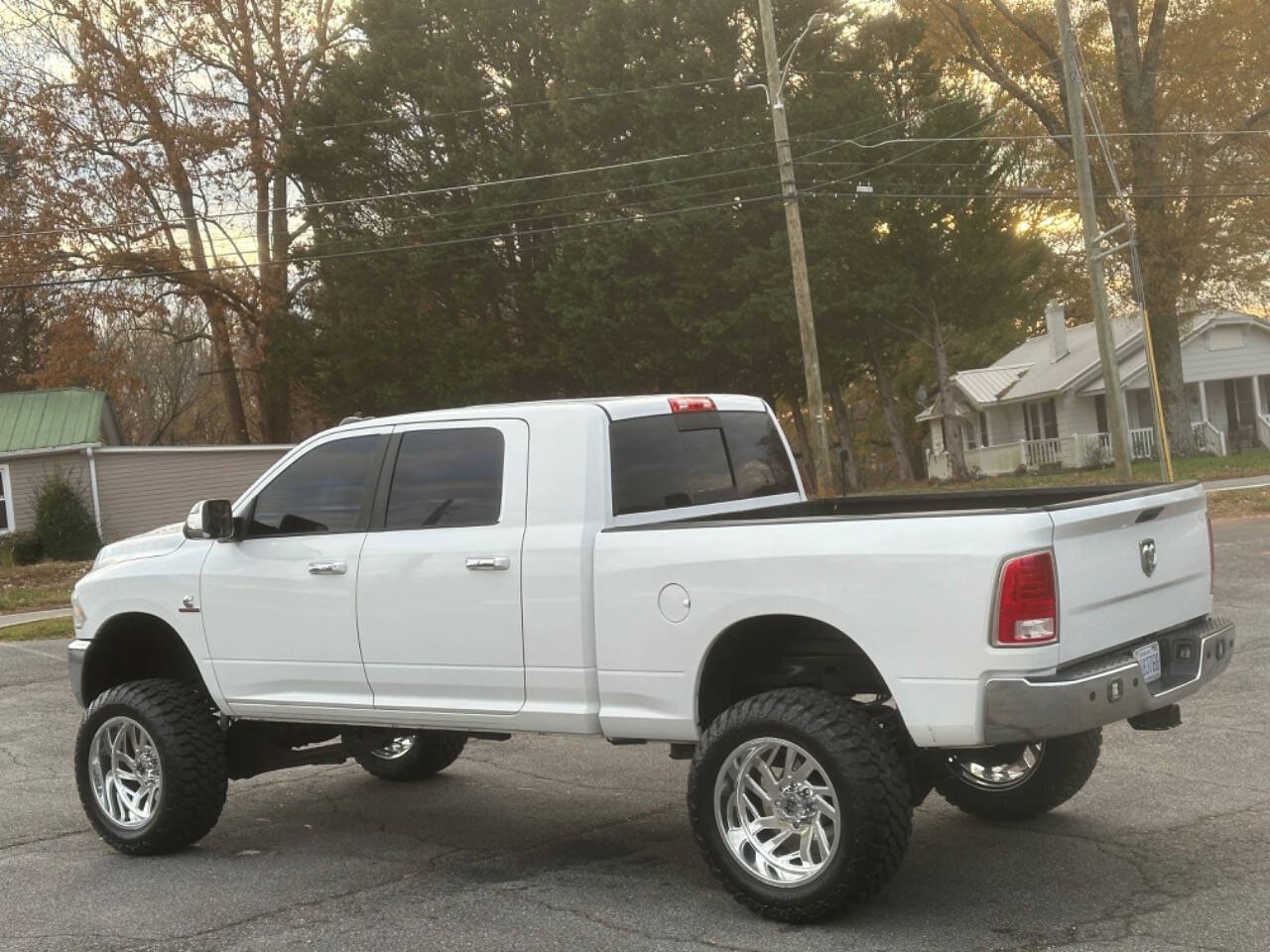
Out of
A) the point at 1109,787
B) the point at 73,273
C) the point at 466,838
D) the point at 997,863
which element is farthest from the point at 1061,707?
the point at 73,273

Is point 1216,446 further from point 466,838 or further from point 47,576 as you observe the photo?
point 466,838

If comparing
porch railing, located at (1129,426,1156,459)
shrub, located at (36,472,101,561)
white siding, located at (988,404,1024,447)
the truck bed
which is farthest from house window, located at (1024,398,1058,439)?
the truck bed

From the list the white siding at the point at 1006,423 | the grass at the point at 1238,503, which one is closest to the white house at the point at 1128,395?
the white siding at the point at 1006,423

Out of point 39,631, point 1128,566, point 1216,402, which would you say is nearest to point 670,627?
point 1128,566

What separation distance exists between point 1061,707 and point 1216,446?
151 feet

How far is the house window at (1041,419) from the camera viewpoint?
54688 millimetres

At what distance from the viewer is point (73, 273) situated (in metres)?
44.4

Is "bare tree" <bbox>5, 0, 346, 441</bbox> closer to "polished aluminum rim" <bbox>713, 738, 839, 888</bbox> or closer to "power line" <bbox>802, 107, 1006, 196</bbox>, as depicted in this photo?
"power line" <bbox>802, 107, 1006, 196</bbox>

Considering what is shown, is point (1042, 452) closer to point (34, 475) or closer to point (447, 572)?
point (34, 475)

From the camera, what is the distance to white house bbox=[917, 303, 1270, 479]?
4906cm

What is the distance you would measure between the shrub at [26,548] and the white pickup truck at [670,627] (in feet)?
102

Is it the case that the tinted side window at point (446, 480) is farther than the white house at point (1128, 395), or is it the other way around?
the white house at point (1128, 395)

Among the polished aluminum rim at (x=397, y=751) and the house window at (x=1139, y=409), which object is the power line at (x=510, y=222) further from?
the polished aluminum rim at (x=397, y=751)

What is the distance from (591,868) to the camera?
6.59 metres
